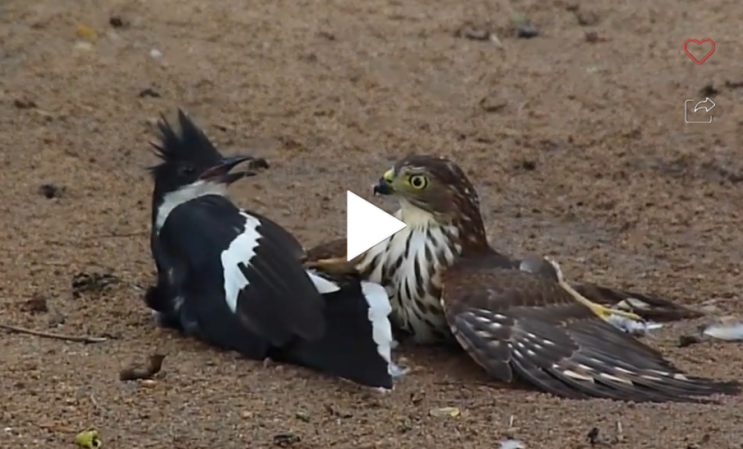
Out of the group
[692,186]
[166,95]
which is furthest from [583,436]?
[166,95]

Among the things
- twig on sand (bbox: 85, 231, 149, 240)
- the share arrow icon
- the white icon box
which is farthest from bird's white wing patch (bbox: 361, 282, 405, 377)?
the share arrow icon

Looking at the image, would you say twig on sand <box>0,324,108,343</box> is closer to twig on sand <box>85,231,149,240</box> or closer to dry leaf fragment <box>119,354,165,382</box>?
dry leaf fragment <box>119,354,165,382</box>

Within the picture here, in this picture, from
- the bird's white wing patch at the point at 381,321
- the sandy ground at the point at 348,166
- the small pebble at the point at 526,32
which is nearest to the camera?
the sandy ground at the point at 348,166

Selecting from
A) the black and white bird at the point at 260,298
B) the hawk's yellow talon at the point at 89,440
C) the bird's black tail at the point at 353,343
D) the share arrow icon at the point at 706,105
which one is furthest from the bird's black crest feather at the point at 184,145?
the share arrow icon at the point at 706,105

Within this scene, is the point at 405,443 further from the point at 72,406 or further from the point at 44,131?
the point at 44,131

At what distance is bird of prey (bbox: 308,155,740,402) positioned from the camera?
17.8 feet

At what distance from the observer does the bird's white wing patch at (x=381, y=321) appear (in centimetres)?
533

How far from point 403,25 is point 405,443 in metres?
6.12

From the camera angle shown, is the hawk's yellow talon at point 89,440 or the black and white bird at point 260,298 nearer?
the hawk's yellow talon at point 89,440

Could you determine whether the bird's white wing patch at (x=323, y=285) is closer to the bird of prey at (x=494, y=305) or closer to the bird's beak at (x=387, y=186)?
the bird of prey at (x=494, y=305)

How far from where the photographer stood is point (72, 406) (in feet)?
16.2

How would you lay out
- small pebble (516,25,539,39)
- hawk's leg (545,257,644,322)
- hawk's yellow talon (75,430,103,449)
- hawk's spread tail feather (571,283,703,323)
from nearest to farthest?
1. hawk's yellow talon (75,430,103,449)
2. hawk's leg (545,257,644,322)
3. hawk's spread tail feather (571,283,703,323)
4. small pebble (516,25,539,39)

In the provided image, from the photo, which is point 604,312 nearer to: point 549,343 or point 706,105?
point 549,343

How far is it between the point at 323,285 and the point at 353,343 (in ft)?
1.40
